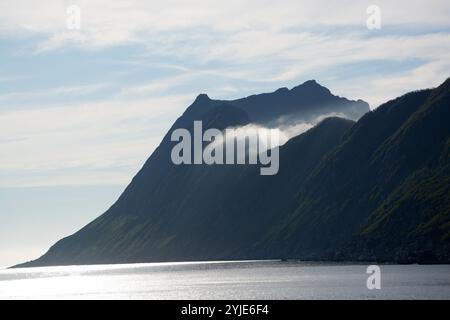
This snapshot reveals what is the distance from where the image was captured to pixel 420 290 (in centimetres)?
16488
